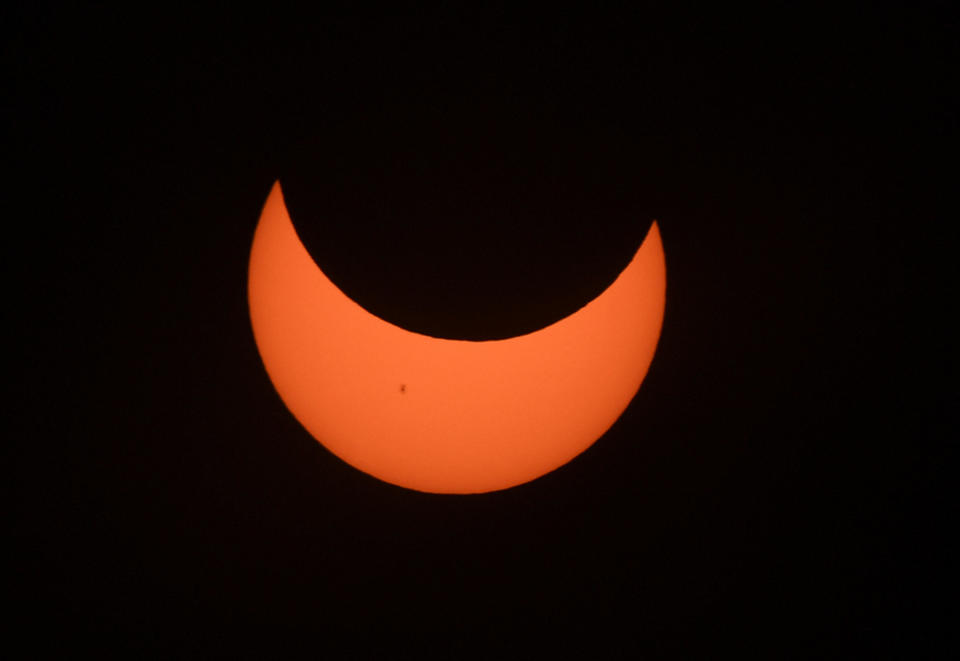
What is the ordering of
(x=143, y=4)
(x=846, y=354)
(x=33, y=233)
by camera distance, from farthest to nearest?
(x=846, y=354) → (x=33, y=233) → (x=143, y=4)

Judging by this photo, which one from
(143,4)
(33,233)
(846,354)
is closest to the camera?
(143,4)

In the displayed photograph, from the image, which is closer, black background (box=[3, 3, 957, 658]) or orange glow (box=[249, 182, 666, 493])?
black background (box=[3, 3, 957, 658])

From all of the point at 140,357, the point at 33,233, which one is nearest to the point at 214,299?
the point at 140,357

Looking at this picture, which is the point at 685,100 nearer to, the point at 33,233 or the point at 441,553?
the point at 441,553

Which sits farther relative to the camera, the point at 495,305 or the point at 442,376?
the point at 442,376
